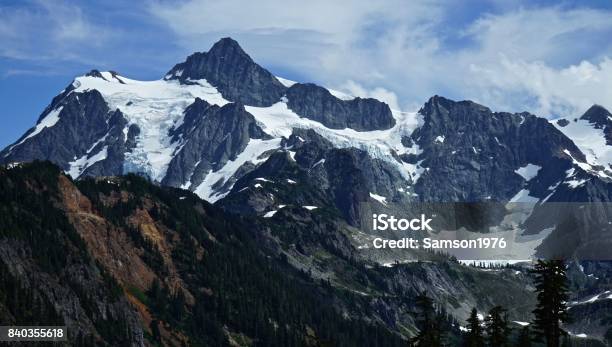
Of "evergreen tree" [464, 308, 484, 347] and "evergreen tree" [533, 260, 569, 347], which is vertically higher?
"evergreen tree" [533, 260, 569, 347]

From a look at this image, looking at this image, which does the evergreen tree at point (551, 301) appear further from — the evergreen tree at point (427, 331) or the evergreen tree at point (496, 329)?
the evergreen tree at point (427, 331)

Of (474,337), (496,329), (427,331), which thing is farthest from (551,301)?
(474,337)

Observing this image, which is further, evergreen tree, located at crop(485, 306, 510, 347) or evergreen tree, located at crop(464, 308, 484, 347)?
evergreen tree, located at crop(464, 308, 484, 347)

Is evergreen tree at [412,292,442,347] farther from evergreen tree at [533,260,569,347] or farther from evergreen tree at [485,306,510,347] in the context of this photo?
evergreen tree at [533,260,569,347]

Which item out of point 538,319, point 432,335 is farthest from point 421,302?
point 538,319

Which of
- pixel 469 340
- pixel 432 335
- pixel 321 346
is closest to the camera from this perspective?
pixel 321 346

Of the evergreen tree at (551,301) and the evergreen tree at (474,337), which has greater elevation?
the evergreen tree at (551,301)

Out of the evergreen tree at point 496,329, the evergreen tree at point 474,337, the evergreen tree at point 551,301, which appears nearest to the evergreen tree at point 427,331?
the evergreen tree at point 496,329

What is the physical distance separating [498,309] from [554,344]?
32.5ft

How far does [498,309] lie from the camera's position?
102 metres

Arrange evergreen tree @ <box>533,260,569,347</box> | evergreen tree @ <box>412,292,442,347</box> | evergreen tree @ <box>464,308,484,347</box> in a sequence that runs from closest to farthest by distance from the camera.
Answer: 1. evergreen tree @ <box>533,260,569,347</box>
2. evergreen tree @ <box>412,292,442,347</box>
3. evergreen tree @ <box>464,308,484,347</box>

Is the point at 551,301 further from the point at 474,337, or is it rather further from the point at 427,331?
the point at 474,337

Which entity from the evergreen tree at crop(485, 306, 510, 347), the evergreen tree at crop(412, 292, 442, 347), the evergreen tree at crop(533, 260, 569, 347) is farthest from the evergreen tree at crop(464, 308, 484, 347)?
the evergreen tree at crop(533, 260, 569, 347)

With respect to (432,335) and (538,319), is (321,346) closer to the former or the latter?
(432,335)
